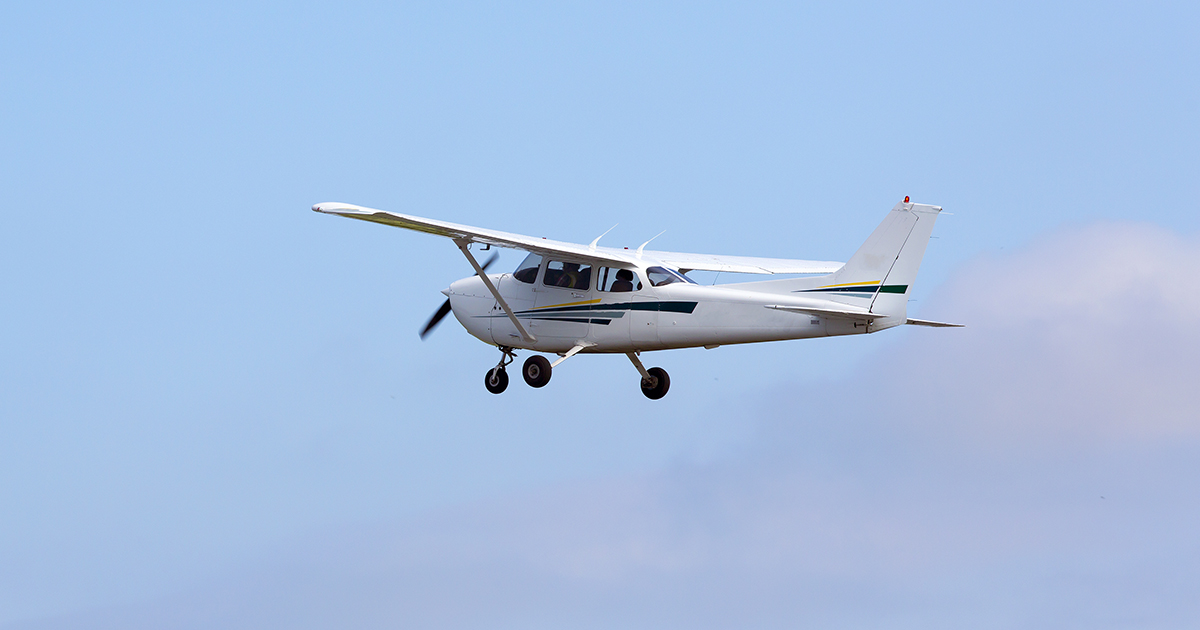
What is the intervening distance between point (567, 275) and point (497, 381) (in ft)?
7.06

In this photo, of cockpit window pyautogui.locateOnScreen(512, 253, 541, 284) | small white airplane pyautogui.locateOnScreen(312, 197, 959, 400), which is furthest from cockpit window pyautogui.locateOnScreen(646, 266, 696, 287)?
cockpit window pyautogui.locateOnScreen(512, 253, 541, 284)

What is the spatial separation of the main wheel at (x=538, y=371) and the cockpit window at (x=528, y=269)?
1198 mm

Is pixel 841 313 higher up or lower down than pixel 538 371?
higher up

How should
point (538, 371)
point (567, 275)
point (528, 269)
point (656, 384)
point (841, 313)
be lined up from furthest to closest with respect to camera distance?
A: point (656, 384), point (528, 269), point (538, 371), point (567, 275), point (841, 313)

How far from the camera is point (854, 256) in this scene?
23.6 meters

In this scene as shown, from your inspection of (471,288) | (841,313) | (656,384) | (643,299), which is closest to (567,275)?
(643,299)

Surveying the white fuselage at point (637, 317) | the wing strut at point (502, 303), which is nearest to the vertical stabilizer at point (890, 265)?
the white fuselage at point (637, 317)

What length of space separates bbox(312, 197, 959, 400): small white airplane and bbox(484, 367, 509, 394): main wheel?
2 cm

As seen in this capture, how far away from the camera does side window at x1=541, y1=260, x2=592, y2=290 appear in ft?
83.7

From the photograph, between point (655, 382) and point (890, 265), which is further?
point (655, 382)

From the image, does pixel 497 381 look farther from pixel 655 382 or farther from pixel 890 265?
pixel 890 265

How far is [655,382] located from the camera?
26.7 m

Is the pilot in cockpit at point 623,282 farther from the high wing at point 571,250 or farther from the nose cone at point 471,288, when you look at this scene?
the nose cone at point 471,288

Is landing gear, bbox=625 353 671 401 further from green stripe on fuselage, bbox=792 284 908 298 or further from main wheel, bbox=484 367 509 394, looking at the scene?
green stripe on fuselage, bbox=792 284 908 298
